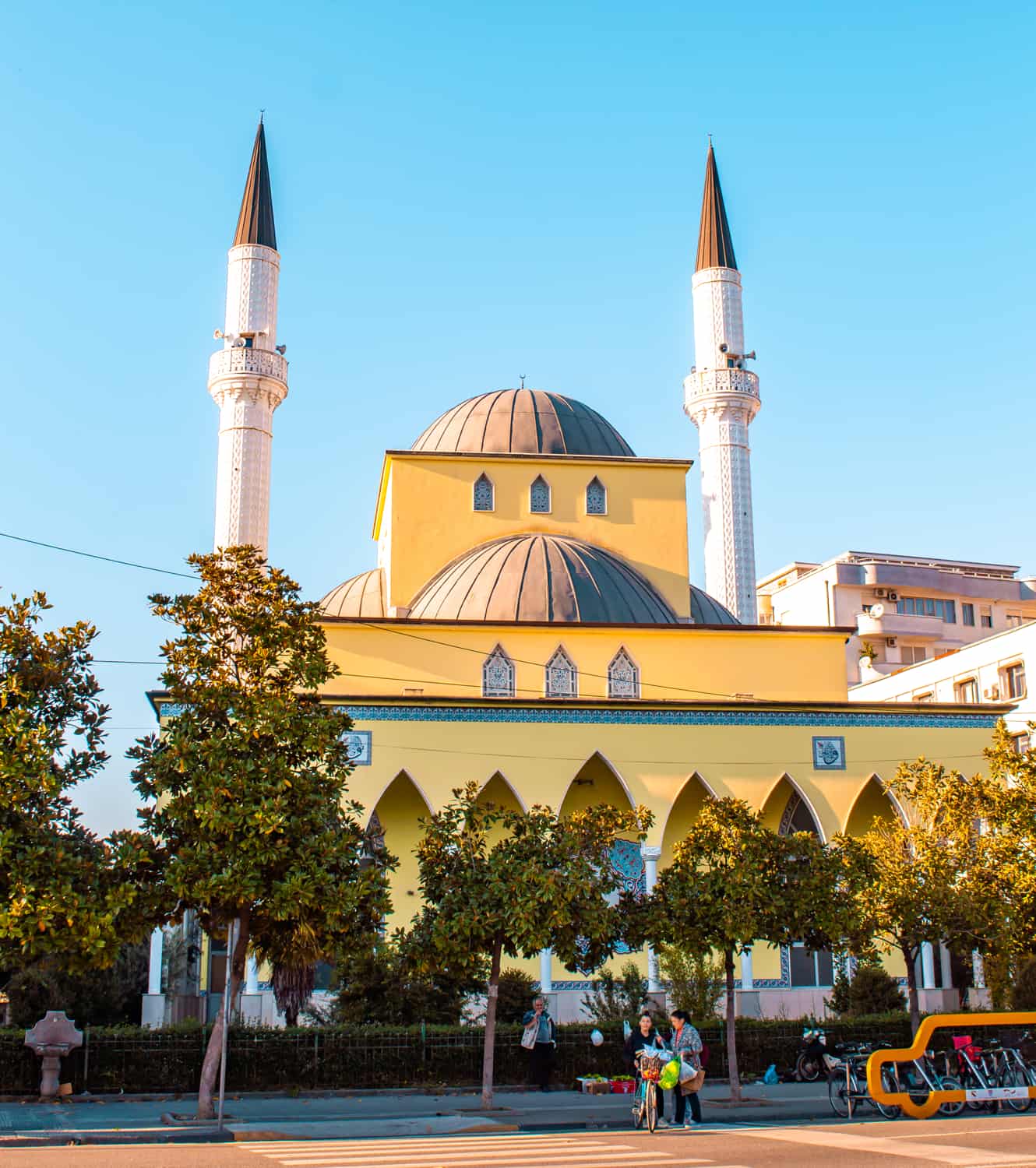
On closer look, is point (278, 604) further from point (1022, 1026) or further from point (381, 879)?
point (1022, 1026)

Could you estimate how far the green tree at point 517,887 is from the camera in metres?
14.5

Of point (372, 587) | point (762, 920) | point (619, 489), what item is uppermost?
point (619, 489)

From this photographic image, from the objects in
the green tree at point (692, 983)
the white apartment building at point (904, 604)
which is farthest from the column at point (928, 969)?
the white apartment building at point (904, 604)

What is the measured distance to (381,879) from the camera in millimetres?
13461

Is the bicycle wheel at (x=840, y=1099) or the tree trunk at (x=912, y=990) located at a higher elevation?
the tree trunk at (x=912, y=990)

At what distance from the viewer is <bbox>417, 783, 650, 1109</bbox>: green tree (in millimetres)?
14469

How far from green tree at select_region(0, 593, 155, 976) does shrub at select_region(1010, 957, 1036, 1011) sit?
44.7ft

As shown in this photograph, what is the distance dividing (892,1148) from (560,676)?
15.0 m

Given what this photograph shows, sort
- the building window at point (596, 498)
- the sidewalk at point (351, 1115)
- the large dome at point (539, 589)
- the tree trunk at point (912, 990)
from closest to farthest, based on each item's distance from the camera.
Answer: the sidewalk at point (351, 1115), the tree trunk at point (912, 990), the large dome at point (539, 589), the building window at point (596, 498)

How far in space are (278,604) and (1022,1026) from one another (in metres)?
8.33

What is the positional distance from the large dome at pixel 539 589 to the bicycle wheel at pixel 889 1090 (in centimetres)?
1285

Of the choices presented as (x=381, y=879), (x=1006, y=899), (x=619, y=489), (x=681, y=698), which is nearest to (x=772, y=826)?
(x=681, y=698)

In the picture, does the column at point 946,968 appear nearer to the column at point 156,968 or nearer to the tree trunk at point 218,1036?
the column at point 156,968

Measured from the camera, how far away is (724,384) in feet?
113
